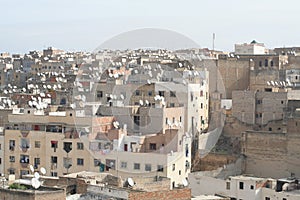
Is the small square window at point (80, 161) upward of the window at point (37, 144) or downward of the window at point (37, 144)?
downward

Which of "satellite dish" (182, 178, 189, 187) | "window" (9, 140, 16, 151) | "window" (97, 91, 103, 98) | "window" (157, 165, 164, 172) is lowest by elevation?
"satellite dish" (182, 178, 189, 187)

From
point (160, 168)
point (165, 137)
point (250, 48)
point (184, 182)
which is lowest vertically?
point (184, 182)

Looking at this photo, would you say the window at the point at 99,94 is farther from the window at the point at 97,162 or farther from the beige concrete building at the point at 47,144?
the window at the point at 97,162

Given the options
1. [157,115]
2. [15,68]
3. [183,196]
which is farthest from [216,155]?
[15,68]

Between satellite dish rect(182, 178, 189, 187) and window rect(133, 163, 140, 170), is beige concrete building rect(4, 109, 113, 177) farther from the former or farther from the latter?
satellite dish rect(182, 178, 189, 187)

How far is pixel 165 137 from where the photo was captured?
80.6ft

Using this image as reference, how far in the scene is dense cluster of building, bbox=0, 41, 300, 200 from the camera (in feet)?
69.7

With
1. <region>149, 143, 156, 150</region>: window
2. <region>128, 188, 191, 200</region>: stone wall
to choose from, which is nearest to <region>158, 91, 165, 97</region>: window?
<region>149, 143, 156, 150</region>: window

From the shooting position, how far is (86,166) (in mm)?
24344

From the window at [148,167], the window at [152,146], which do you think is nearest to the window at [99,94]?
the window at [152,146]

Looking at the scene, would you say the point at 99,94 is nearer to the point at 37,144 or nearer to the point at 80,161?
the point at 37,144

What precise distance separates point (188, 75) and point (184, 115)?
3.49m

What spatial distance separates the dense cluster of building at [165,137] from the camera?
69.7 feet

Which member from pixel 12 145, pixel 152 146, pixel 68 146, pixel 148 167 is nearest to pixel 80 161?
pixel 68 146
